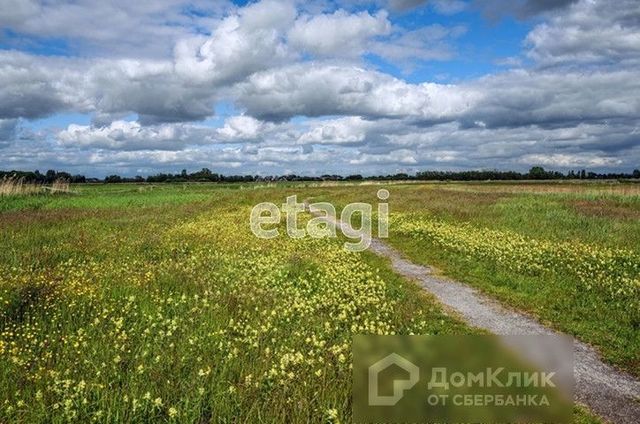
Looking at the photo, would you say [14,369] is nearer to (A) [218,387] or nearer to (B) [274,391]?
(A) [218,387]

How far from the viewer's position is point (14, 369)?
7.86 meters

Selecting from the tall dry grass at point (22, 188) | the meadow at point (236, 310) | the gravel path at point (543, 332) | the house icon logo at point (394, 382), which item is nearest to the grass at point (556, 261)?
the meadow at point (236, 310)

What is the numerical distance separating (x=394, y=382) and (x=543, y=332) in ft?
18.6

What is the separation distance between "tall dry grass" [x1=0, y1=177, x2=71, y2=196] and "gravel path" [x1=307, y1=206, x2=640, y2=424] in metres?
50.3

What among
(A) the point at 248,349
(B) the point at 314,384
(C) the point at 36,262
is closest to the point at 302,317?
(A) the point at 248,349

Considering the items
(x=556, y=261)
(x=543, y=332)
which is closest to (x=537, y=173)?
(x=556, y=261)

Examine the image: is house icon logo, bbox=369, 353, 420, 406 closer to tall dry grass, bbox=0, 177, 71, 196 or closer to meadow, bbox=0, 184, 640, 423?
meadow, bbox=0, 184, 640, 423

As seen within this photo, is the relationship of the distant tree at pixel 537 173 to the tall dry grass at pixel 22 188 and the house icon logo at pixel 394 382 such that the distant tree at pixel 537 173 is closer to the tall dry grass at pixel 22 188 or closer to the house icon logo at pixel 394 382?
the tall dry grass at pixel 22 188

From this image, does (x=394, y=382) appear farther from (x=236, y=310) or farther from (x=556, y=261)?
(x=556, y=261)

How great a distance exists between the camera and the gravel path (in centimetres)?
755

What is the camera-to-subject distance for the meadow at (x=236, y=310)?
23.4ft

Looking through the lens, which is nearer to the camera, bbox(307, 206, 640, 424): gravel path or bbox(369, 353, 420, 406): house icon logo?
bbox(369, 353, 420, 406): house icon logo

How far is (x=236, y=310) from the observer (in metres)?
11.5

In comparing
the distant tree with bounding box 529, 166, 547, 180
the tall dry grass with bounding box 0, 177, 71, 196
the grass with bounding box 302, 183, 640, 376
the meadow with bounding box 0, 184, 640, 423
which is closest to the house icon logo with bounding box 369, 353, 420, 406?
the meadow with bounding box 0, 184, 640, 423
